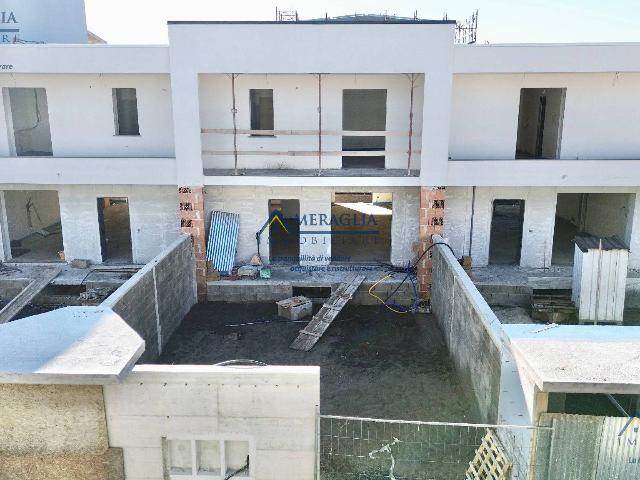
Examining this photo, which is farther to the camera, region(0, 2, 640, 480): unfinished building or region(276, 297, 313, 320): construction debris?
region(276, 297, 313, 320): construction debris

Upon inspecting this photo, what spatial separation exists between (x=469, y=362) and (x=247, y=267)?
8651 millimetres

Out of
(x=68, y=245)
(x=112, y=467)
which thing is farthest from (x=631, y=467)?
(x=68, y=245)

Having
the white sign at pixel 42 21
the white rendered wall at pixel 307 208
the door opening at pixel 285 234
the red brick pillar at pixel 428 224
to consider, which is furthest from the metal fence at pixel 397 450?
the white sign at pixel 42 21

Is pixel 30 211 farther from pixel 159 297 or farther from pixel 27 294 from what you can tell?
pixel 159 297

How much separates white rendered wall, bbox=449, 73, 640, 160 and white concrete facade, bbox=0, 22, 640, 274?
3cm

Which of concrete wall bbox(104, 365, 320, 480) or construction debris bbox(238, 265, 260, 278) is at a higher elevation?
concrete wall bbox(104, 365, 320, 480)

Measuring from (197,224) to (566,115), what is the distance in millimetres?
12325

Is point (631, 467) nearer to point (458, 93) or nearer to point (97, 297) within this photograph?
point (458, 93)

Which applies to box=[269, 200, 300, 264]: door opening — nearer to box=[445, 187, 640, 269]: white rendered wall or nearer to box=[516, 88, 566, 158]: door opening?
box=[445, 187, 640, 269]: white rendered wall

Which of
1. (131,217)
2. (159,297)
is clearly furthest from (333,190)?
(131,217)

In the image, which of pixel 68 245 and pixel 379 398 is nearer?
pixel 379 398

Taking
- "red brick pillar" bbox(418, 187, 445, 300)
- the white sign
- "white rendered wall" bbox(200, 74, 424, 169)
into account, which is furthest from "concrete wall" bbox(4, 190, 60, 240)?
"red brick pillar" bbox(418, 187, 445, 300)

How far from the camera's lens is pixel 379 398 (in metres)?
13.0

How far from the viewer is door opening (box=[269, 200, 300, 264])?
20266 mm
